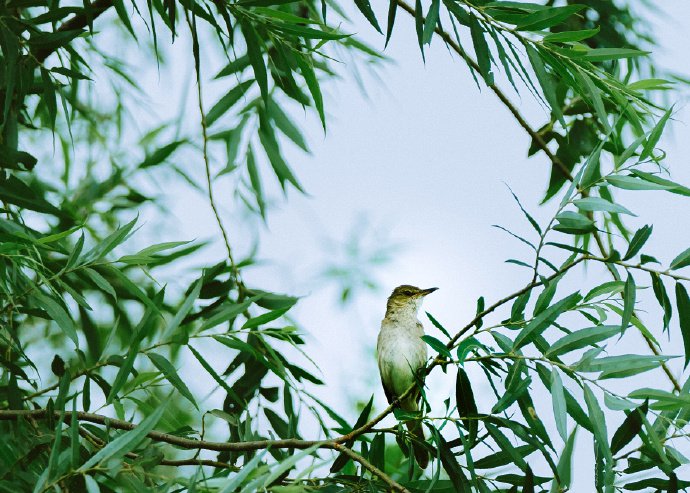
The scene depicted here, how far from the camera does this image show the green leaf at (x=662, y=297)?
195 cm

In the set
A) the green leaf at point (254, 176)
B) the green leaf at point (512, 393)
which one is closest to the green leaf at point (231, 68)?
the green leaf at point (254, 176)

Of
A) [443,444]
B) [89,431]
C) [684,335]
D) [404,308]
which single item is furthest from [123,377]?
[404,308]

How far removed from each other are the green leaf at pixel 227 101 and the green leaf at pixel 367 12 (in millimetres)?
956

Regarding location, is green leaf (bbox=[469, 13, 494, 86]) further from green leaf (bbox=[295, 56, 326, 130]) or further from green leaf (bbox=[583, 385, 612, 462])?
green leaf (bbox=[583, 385, 612, 462])

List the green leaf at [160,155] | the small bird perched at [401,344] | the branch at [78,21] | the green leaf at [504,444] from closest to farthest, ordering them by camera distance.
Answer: the green leaf at [504,444], the branch at [78,21], the small bird perched at [401,344], the green leaf at [160,155]

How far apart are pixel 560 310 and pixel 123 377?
2.70 feet

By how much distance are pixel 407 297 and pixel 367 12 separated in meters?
1.57

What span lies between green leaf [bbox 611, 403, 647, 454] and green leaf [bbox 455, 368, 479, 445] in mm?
252

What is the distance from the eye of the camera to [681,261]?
1906 millimetres

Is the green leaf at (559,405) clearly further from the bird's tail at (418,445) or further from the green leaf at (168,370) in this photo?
the green leaf at (168,370)

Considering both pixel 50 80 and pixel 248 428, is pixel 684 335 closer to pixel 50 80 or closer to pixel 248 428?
pixel 248 428

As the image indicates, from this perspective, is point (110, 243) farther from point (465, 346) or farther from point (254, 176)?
point (254, 176)

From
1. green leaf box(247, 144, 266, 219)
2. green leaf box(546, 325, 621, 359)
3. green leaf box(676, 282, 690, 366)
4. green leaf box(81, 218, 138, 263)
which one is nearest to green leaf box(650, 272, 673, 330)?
green leaf box(676, 282, 690, 366)

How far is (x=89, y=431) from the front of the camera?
7.39 feet
